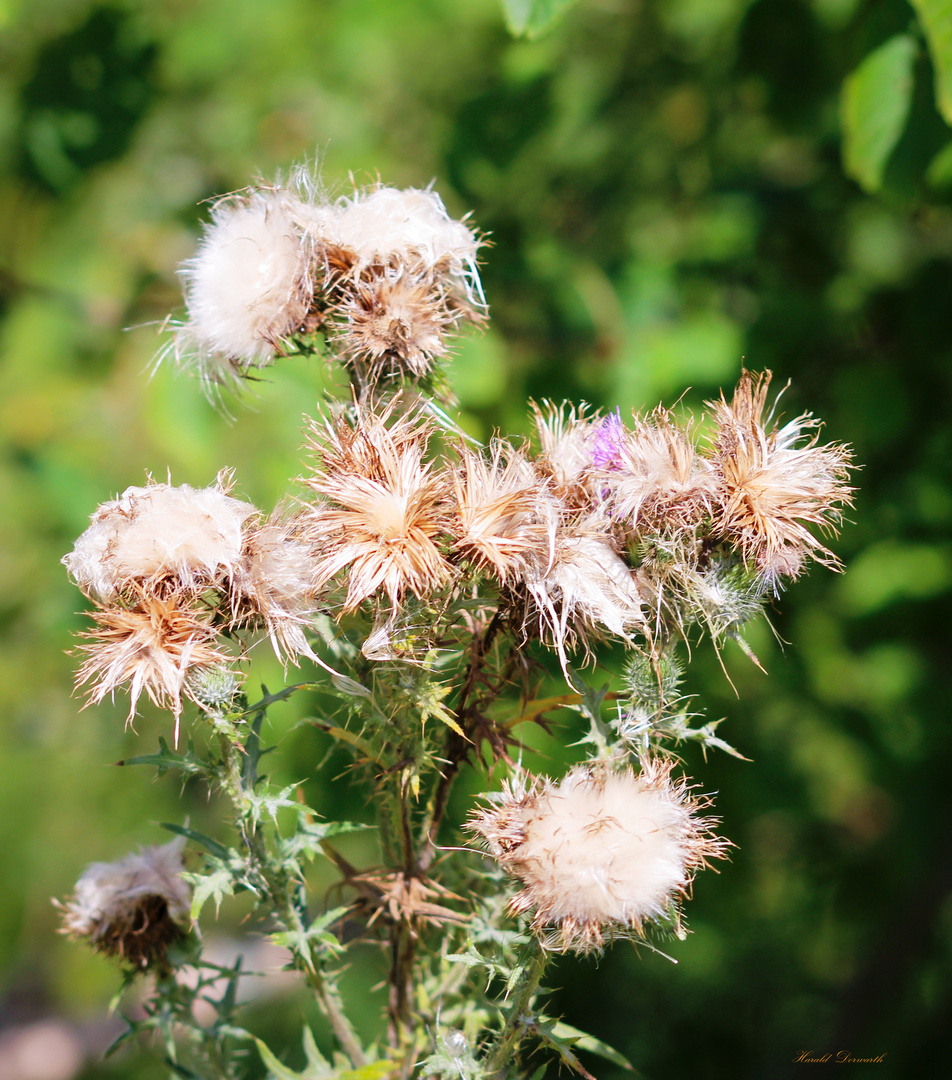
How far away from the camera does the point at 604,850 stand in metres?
0.68

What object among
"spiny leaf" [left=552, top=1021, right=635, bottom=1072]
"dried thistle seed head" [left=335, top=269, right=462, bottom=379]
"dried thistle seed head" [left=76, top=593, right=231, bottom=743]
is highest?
"dried thistle seed head" [left=335, top=269, right=462, bottom=379]

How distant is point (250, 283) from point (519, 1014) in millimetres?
750

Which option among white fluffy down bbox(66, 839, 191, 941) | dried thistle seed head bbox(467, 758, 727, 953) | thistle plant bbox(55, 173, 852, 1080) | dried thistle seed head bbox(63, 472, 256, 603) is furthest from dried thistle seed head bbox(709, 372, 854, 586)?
white fluffy down bbox(66, 839, 191, 941)

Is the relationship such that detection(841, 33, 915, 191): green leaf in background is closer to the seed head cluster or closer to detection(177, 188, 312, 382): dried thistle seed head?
the seed head cluster

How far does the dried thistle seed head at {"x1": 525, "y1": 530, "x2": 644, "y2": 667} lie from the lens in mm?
743

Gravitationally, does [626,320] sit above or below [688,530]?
above

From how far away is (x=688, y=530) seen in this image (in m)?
0.77

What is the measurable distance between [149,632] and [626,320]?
A: 1470 mm

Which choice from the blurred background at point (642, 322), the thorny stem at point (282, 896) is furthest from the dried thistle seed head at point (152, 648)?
the blurred background at point (642, 322)

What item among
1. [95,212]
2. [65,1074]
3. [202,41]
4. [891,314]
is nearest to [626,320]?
[891,314]

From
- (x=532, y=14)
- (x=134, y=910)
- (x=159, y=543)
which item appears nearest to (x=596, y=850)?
(x=159, y=543)

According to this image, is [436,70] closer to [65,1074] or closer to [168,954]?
[168,954]

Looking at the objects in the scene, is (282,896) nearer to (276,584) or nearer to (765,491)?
(276,584)

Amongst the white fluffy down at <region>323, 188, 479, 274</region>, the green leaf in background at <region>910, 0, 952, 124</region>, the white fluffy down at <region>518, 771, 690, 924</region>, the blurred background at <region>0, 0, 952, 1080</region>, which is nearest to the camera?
the white fluffy down at <region>518, 771, 690, 924</region>
